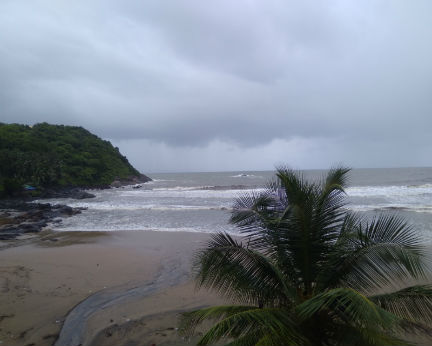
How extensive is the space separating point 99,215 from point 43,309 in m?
17.1

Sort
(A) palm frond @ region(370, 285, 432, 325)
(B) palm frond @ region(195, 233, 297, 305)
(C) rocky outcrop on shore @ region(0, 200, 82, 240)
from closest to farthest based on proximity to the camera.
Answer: (A) palm frond @ region(370, 285, 432, 325), (B) palm frond @ region(195, 233, 297, 305), (C) rocky outcrop on shore @ region(0, 200, 82, 240)

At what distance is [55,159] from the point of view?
51.0 metres

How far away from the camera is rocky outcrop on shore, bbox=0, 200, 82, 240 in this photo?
16156 millimetres

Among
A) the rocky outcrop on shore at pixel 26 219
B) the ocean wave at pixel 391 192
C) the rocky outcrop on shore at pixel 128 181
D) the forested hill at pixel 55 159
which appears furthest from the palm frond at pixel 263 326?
the rocky outcrop on shore at pixel 128 181

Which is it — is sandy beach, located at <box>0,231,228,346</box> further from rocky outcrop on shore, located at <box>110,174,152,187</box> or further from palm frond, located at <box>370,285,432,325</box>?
rocky outcrop on shore, located at <box>110,174,152,187</box>

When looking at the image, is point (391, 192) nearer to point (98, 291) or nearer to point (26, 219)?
point (98, 291)

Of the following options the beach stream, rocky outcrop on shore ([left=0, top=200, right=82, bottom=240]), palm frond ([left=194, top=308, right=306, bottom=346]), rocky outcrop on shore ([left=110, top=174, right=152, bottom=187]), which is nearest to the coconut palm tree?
palm frond ([left=194, top=308, right=306, bottom=346])

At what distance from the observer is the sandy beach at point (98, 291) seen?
545 centimetres

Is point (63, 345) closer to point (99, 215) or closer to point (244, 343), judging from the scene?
point (244, 343)

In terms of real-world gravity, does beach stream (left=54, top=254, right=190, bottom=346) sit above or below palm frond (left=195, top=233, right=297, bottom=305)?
below

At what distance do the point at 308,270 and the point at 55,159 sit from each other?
2197 inches

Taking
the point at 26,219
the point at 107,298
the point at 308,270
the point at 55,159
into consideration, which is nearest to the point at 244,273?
the point at 308,270

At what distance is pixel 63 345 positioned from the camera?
5094mm

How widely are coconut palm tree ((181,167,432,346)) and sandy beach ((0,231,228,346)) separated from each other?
88.3 inches
